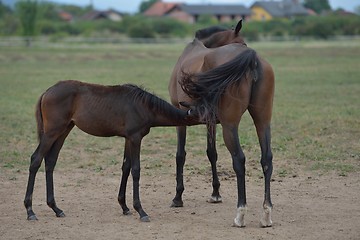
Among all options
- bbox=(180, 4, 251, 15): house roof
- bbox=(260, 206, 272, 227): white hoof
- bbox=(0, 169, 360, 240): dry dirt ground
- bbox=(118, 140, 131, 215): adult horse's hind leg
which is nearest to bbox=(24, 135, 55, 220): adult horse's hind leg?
bbox=(0, 169, 360, 240): dry dirt ground

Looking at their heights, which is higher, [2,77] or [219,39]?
[219,39]

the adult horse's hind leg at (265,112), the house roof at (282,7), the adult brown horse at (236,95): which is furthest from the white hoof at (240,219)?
the house roof at (282,7)

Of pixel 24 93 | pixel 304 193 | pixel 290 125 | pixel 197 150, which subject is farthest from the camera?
pixel 24 93

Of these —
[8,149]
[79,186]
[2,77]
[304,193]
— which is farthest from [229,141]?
[2,77]

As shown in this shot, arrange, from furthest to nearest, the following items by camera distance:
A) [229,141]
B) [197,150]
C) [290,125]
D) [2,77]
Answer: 1. [2,77]
2. [290,125]
3. [197,150]
4. [229,141]

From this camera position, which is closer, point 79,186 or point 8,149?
point 79,186

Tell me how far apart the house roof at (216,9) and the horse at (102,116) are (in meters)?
104

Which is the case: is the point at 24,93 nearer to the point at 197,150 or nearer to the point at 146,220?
the point at 197,150

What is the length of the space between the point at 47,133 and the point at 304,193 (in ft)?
11.2

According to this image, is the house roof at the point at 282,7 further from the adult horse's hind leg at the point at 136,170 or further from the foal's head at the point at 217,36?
the adult horse's hind leg at the point at 136,170

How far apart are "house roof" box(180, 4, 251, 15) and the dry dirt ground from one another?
338 ft

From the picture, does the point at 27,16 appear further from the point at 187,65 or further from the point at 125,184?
the point at 125,184

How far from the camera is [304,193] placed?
28.7 feet

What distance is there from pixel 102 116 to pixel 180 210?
150cm
